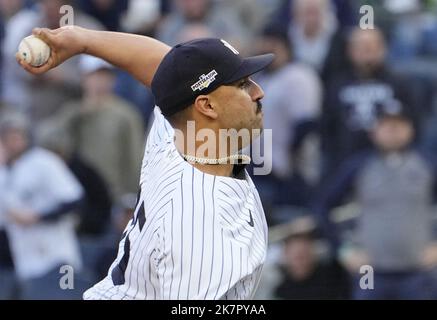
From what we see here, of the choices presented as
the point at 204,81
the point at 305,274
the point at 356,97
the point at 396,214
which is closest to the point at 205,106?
the point at 204,81

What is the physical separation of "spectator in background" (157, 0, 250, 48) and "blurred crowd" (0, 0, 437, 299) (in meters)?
0.01

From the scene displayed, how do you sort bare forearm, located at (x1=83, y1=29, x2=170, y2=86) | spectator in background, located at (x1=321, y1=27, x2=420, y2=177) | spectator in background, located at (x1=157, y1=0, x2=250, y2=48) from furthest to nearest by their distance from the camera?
spectator in background, located at (x1=157, y1=0, x2=250, y2=48) → spectator in background, located at (x1=321, y1=27, x2=420, y2=177) → bare forearm, located at (x1=83, y1=29, x2=170, y2=86)

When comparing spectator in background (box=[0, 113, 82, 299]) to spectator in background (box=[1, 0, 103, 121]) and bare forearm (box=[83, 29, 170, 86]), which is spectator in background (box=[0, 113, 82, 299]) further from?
bare forearm (box=[83, 29, 170, 86])

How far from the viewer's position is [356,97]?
8.20 m

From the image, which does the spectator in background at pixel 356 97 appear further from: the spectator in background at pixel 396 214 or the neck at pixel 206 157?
the neck at pixel 206 157

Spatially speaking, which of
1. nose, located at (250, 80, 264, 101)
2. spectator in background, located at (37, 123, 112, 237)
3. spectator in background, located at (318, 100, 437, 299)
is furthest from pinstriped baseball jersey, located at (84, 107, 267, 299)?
spectator in background, located at (37, 123, 112, 237)

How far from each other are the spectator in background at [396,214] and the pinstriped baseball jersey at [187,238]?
154 inches

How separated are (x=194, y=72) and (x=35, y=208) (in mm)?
4733

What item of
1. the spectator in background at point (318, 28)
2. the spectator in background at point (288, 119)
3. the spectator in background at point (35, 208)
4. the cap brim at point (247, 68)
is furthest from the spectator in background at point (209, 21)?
the cap brim at point (247, 68)

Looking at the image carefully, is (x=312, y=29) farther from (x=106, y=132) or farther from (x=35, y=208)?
(x=35, y=208)

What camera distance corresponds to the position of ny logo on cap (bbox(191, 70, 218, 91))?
12.4ft

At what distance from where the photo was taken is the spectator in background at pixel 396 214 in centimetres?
775

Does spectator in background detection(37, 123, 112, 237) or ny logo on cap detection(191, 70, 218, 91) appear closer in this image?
ny logo on cap detection(191, 70, 218, 91)
